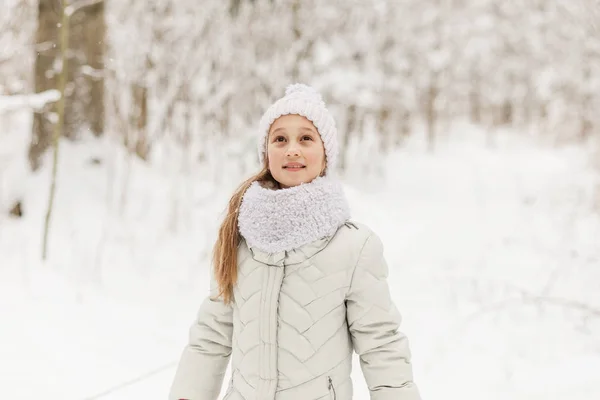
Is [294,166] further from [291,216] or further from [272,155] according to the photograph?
[291,216]

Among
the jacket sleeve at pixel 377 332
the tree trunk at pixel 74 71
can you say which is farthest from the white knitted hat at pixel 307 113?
the tree trunk at pixel 74 71

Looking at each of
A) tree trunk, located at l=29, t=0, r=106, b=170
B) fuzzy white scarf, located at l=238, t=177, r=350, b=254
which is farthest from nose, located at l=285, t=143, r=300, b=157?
tree trunk, located at l=29, t=0, r=106, b=170

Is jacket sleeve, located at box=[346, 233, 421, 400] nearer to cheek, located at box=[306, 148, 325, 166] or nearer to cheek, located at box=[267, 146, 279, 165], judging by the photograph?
cheek, located at box=[306, 148, 325, 166]

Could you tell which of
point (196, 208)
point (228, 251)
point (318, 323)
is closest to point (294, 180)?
point (228, 251)

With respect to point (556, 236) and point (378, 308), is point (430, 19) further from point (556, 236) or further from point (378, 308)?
point (378, 308)

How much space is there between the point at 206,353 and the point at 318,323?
0.51m

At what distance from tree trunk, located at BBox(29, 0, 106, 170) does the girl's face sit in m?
5.05

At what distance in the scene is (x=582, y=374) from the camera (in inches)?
146

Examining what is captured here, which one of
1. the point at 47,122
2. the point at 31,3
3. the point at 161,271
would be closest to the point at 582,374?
the point at 161,271

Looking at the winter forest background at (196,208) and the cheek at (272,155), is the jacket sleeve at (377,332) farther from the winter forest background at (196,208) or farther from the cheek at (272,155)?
the winter forest background at (196,208)

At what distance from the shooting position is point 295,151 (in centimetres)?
183

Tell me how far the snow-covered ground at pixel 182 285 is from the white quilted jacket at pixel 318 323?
0.60 meters

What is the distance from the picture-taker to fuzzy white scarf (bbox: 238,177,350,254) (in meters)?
1.76

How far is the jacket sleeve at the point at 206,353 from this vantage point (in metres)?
1.96
